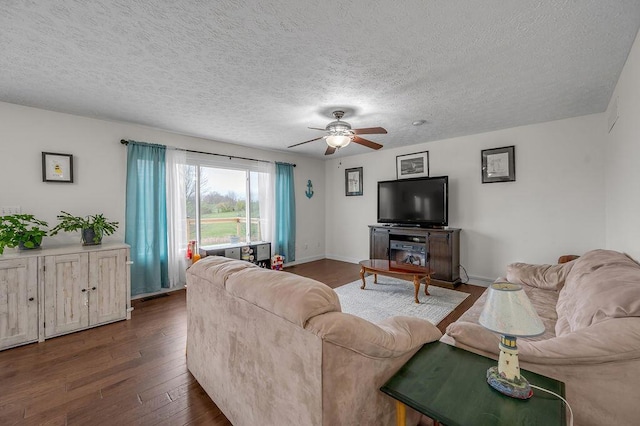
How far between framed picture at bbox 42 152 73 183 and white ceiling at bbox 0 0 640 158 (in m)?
0.56

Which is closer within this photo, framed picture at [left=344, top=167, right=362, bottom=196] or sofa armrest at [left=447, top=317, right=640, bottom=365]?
sofa armrest at [left=447, top=317, right=640, bottom=365]

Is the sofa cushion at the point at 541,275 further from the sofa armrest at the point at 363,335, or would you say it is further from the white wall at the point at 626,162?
the sofa armrest at the point at 363,335

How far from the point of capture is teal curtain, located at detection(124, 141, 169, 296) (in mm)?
3754

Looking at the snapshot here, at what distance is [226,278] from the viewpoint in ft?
5.30

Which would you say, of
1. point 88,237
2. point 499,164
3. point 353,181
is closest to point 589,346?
point 499,164

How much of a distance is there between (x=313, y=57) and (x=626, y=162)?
111 inches

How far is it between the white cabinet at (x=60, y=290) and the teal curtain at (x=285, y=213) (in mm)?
2856

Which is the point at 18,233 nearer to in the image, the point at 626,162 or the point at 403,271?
the point at 403,271

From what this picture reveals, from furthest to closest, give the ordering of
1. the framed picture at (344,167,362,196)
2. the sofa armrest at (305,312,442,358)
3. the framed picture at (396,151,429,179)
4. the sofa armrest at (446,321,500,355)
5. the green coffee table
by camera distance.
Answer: the framed picture at (344,167,362,196), the framed picture at (396,151,429,179), the sofa armrest at (446,321,500,355), the sofa armrest at (305,312,442,358), the green coffee table

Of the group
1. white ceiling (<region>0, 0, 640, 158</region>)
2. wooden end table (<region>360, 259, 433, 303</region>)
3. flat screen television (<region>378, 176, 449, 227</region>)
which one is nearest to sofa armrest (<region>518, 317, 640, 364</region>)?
white ceiling (<region>0, 0, 640, 158</region>)

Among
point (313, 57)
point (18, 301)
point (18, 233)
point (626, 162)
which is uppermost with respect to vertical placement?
point (313, 57)

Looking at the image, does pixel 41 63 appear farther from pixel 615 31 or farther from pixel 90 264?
pixel 615 31

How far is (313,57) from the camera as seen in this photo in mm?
2086

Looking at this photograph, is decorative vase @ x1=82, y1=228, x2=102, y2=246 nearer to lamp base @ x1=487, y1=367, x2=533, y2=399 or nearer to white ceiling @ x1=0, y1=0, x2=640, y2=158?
white ceiling @ x1=0, y1=0, x2=640, y2=158
